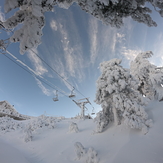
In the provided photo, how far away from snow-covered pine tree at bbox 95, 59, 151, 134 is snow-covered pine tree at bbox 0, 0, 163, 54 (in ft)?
18.5

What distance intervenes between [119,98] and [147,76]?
8915 millimetres

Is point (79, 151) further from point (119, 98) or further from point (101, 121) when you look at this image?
point (119, 98)

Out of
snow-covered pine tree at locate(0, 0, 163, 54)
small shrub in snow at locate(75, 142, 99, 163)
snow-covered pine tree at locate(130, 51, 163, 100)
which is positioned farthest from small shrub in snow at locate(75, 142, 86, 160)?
snow-covered pine tree at locate(130, 51, 163, 100)

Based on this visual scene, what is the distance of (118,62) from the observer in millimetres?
10125

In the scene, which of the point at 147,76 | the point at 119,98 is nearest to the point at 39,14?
Result: the point at 119,98

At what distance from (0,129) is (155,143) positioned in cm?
1819

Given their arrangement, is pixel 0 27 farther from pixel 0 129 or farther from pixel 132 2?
pixel 0 129

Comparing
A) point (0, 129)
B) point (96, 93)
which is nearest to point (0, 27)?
point (96, 93)

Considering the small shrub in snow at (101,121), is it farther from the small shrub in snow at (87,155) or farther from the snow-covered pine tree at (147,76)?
the snow-covered pine tree at (147,76)

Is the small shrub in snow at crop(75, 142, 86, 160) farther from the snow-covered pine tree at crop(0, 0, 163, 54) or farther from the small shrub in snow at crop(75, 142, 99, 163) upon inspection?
the snow-covered pine tree at crop(0, 0, 163, 54)

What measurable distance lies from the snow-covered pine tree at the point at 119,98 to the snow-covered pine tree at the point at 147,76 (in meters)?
6.10

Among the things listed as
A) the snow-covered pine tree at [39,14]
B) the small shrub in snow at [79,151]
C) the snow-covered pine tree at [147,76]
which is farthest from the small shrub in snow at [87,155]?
the snow-covered pine tree at [147,76]

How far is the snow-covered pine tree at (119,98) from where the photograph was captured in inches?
291

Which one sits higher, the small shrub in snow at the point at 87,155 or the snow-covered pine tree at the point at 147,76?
the snow-covered pine tree at the point at 147,76
